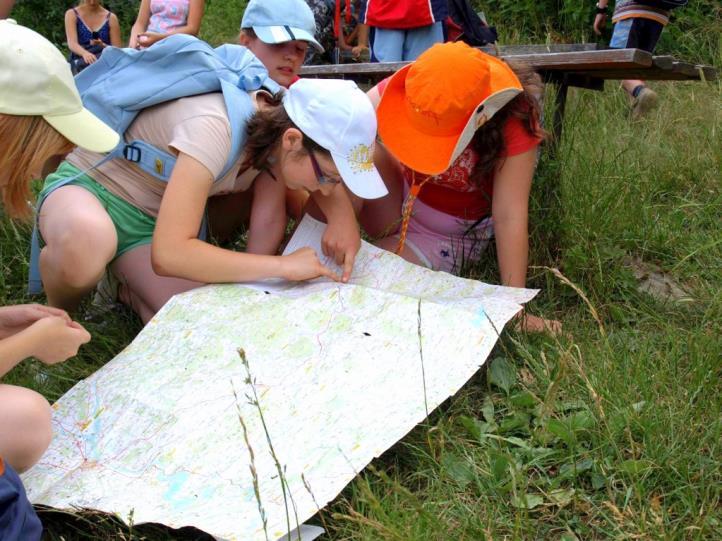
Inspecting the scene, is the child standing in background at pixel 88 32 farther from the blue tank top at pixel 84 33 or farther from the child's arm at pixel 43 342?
the child's arm at pixel 43 342

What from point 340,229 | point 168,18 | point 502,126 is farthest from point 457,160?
point 168,18

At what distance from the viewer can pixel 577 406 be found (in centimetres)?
204

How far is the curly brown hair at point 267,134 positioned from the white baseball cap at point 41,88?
50 centimetres

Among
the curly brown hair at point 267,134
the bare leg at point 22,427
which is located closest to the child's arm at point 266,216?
the curly brown hair at point 267,134

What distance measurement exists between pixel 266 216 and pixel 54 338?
102 cm

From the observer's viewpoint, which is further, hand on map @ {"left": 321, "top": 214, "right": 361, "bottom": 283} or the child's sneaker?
the child's sneaker

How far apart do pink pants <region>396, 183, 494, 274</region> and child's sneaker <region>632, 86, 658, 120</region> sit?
2.03 m

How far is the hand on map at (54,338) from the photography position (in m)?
1.93

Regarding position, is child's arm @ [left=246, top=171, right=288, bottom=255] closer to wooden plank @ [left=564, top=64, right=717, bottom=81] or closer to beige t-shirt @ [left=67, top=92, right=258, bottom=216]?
beige t-shirt @ [left=67, top=92, right=258, bottom=216]

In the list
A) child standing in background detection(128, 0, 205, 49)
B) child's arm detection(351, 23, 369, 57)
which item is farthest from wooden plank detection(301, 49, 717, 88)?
child's arm detection(351, 23, 369, 57)

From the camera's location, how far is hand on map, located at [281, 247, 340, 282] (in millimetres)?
2508

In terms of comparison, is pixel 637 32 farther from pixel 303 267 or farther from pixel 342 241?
pixel 303 267

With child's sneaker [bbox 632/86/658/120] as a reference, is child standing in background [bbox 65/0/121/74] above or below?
below

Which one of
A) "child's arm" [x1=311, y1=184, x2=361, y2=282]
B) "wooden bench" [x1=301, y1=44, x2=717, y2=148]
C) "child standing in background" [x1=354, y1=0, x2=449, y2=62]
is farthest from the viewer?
"child standing in background" [x1=354, y1=0, x2=449, y2=62]
